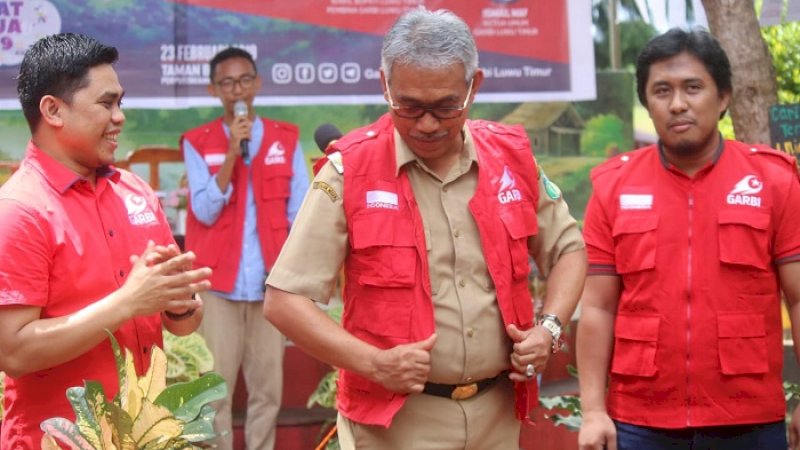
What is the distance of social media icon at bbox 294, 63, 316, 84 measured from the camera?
775 centimetres

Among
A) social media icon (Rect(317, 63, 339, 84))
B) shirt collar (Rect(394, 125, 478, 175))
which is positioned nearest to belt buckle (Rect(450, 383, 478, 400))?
shirt collar (Rect(394, 125, 478, 175))

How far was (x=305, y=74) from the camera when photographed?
25.4 ft

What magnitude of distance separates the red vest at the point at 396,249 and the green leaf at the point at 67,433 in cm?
84

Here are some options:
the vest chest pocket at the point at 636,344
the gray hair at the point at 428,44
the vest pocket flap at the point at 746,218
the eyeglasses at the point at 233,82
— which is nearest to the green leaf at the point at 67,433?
the gray hair at the point at 428,44

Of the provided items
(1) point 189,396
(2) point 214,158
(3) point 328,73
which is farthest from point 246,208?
(1) point 189,396

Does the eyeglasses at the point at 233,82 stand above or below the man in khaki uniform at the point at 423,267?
above

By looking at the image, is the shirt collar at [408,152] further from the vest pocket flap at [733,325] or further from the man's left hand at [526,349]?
the vest pocket flap at [733,325]

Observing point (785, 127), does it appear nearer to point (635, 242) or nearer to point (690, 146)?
point (690, 146)

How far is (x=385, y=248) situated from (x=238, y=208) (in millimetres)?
3811

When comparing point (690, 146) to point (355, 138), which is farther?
point (690, 146)

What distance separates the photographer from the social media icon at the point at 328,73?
25.4 feet

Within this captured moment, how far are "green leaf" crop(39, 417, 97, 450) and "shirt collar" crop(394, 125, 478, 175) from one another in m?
1.19

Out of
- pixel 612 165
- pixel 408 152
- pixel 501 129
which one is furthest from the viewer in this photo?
pixel 612 165

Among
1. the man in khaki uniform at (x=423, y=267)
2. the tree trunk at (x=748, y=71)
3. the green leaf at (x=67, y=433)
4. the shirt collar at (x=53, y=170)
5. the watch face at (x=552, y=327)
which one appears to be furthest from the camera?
the tree trunk at (x=748, y=71)
